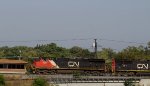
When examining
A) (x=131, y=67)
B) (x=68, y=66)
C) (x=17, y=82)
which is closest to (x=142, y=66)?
(x=131, y=67)

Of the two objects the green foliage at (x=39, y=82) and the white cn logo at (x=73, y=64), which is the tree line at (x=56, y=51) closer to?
the white cn logo at (x=73, y=64)

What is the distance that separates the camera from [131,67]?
68.1m

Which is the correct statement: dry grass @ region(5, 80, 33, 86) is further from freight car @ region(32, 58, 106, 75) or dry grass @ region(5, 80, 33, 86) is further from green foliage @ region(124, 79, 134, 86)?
freight car @ region(32, 58, 106, 75)

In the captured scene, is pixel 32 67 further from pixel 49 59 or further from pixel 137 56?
pixel 137 56

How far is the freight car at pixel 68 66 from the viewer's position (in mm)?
65000

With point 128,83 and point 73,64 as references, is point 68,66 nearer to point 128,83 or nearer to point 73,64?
point 73,64

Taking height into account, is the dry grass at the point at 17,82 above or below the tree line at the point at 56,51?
below

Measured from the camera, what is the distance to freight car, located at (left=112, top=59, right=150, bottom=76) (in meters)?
67.3

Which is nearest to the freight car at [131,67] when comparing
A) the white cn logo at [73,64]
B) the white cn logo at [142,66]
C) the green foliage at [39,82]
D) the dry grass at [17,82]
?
the white cn logo at [142,66]

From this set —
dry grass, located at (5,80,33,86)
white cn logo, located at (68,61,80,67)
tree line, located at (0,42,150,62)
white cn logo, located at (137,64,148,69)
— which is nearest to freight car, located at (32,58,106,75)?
white cn logo, located at (68,61,80,67)

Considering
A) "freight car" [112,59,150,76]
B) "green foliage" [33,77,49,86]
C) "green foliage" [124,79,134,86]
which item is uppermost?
"freight car" [112,59,150,76]

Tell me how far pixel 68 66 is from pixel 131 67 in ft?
33.4

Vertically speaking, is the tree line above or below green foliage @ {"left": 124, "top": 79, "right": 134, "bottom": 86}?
above

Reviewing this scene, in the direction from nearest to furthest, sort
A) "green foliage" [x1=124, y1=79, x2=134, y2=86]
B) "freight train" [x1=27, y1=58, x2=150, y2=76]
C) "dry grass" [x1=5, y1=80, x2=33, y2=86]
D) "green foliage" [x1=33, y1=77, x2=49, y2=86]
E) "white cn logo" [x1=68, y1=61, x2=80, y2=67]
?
"green foliage" [x1=33, y1=77, x2=49, y2=86] → "dry grass" [x1=5, y1=80, x2=33, y2=86] → "green foliage" [x1=124, y1=79, x2=134, y2=86] → "freight train" [x1=27, y1=58, x2=150, y2=76] → "white cn logo" [x1=68, y1=61, x2=80, y2=67]
